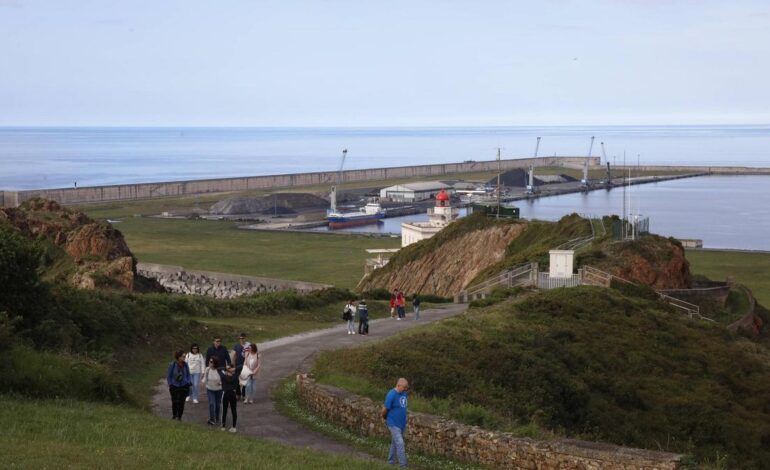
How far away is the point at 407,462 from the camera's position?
1282 cm

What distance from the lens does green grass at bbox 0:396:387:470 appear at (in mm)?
10961

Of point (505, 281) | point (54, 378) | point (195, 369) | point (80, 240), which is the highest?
point (80, 240)

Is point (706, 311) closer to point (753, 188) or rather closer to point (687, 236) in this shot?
point (687, 236)

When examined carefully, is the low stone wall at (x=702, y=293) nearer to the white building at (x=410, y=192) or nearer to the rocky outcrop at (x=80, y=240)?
the rocky outcrop at (x=80, y=240)

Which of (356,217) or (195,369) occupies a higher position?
(195,369)

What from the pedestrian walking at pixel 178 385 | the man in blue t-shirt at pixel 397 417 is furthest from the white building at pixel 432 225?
the man in blue t-shirt at pixel 397 417

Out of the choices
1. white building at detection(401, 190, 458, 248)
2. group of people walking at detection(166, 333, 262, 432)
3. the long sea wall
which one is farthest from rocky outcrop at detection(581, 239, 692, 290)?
the long sea wall

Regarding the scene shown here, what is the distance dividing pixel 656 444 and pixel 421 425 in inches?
261

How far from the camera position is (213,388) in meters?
15.1

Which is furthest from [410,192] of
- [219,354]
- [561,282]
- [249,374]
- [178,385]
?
[178,385]

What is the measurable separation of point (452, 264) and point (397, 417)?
34.3 m

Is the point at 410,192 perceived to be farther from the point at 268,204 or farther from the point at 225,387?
the point at 225,387

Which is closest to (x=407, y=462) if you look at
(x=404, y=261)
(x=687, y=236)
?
(x=404, y=261)

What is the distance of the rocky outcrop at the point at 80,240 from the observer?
107ft
